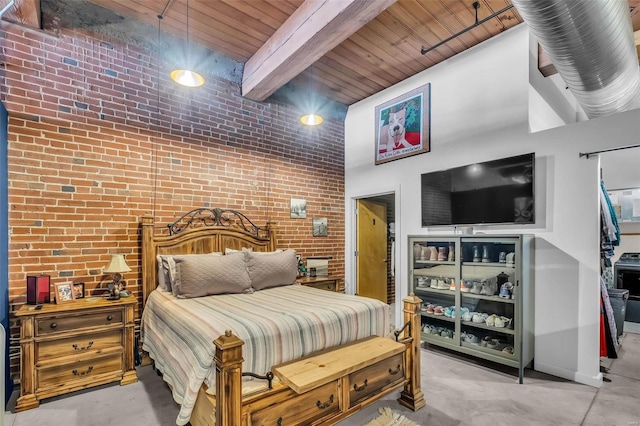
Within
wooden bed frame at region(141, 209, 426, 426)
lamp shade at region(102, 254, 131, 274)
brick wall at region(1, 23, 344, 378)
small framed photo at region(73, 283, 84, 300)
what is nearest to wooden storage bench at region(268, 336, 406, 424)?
wooden bed frame at region(141, 209, 426, 426)

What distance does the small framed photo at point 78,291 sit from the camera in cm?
292

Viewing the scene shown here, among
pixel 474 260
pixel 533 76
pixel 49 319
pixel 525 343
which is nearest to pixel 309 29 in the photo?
pixel 533 76

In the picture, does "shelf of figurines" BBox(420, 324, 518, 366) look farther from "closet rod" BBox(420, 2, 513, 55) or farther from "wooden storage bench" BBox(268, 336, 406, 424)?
"closet rod" BBox(420, 2, 513, 55)

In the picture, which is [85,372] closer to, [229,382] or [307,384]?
[229,382]

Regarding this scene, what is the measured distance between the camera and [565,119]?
3883 millimetres

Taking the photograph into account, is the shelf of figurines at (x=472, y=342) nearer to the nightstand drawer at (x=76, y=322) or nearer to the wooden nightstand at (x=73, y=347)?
the wooden nightstand at (x=73, y=347)

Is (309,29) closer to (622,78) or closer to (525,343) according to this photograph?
(622,78)

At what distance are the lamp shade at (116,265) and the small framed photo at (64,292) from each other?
0.29 m

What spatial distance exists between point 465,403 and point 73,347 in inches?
124

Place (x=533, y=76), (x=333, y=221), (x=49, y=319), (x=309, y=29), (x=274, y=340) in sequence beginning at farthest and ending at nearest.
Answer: (x=333, y=221) → (x=533, y=76) → (x=309, y=29) → (x=49, y=319) → (x=274, y=340)

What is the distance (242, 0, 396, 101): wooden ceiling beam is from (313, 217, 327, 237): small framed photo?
1912 mm

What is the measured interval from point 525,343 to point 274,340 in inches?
98.2

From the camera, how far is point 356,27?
2.71 metres

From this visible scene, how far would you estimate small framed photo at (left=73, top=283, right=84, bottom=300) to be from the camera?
2915 millimetres
